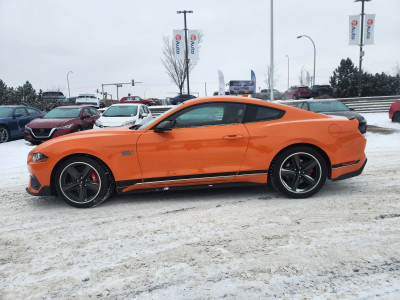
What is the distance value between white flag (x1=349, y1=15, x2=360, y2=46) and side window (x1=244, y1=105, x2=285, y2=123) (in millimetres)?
29269

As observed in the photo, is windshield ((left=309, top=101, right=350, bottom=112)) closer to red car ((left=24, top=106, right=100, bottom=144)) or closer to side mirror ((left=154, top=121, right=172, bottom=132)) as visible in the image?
side mirror ((left=154, top=121, right=172, bottom=132))

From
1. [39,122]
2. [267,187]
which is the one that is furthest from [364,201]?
[39,122]

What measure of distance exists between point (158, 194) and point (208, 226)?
5.00ft

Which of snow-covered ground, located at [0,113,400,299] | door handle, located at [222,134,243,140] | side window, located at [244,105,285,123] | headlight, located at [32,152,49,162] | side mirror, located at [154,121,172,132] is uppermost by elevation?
side window, located at [244,105,285,123]

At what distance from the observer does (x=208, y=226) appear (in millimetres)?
3553

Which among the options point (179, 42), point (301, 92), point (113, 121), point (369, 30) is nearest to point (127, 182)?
point (113, 121)

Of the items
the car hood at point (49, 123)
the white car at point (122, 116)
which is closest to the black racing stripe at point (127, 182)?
the white car at point (122, 116)

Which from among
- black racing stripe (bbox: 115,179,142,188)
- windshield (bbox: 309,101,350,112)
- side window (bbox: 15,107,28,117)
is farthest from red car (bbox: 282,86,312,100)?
black racing stripe (bbox: 115,179,142,188)

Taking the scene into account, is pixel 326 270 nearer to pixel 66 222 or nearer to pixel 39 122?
pixel 66 222

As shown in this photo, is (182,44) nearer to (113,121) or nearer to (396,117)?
→ (113,121)

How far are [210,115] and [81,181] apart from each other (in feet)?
6.35

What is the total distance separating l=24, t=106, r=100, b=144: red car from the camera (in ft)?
36.6

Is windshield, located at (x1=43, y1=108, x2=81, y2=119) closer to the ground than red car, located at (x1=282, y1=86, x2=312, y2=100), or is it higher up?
closer to the ground

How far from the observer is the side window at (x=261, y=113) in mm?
4414
